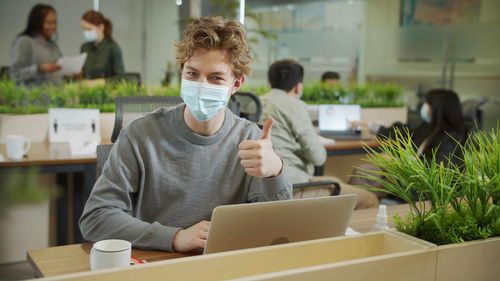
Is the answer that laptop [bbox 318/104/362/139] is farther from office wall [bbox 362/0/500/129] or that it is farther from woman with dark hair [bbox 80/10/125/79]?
office wall [bbox 362/0/500/129]

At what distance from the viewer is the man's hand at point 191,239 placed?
51.7 inches

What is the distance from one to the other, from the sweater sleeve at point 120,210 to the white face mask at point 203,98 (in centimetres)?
20

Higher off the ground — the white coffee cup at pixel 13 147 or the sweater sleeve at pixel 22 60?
the sweater sleeve at pixel 22 60

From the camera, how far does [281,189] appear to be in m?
1.42

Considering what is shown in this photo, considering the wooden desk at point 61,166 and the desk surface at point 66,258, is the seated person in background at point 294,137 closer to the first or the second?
the wooden desk at point 61,166

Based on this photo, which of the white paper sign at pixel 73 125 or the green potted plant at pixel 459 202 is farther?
the white paper sign at pixel 73 125

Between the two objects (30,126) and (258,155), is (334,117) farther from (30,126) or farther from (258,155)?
(258,155)

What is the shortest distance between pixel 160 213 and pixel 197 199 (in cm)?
11

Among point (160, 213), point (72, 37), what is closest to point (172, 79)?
point (72, 37)

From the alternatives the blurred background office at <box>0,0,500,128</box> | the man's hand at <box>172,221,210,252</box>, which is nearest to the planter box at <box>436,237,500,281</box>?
the man's hand at <box>172,221,210,252</box>

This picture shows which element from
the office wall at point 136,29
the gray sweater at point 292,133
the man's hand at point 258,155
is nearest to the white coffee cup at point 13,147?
the gray sweater at point 292,133

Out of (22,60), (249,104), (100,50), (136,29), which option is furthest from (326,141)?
(136,29)

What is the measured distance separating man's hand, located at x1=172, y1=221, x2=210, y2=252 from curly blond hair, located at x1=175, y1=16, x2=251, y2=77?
0.47 m

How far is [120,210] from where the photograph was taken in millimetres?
1396
